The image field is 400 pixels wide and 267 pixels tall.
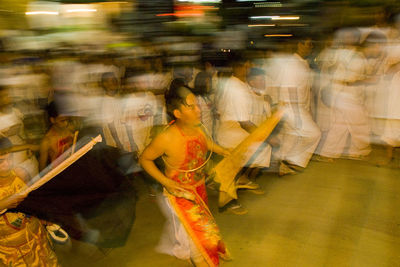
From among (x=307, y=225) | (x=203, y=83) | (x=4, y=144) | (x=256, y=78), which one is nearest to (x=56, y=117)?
(x=4, y=144)

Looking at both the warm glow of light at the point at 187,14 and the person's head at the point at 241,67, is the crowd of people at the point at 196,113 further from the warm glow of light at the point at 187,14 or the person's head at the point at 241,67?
the warm glow of light at the point at 187,14

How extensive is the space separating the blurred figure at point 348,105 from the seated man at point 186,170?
2.86 meters

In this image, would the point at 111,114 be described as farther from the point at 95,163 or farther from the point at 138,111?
the point at 95,163

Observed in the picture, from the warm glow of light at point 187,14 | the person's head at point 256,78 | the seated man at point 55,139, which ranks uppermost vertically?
the warm glow of light at point 187,14

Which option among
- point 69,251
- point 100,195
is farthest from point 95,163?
point 69,251

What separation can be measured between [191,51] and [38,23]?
4.31 ft

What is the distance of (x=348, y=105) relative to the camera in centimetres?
449

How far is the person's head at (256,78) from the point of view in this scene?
3756mm

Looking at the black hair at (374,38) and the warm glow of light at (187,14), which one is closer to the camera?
the warm glow of light at (187,14)

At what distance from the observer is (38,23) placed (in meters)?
1.48

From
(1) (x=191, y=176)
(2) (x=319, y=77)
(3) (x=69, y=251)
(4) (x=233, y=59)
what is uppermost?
(4) (x=233, y=59)

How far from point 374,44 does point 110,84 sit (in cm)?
342

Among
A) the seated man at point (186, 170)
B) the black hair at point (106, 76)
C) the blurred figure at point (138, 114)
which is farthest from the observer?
the blurred figure at point (138, 114)

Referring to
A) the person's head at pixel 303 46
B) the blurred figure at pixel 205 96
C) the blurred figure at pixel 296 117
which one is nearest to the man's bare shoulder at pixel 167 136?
the blurred figure at pixel 205 96
